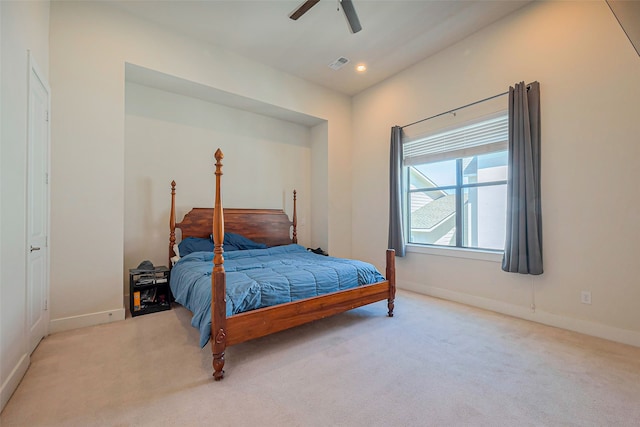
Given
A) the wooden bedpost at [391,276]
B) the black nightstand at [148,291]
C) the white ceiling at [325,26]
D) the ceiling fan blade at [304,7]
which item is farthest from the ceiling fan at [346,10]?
the black nightstand at [148,291]

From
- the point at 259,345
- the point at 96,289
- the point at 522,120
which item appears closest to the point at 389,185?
the point at 522,120

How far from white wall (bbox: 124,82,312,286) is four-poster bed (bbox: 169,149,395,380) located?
22 centimetres

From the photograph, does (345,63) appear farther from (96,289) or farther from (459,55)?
(96,289)

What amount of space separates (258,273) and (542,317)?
2979mm

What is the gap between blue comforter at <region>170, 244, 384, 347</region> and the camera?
85.7 inches

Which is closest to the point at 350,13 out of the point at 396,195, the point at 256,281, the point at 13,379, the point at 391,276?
the point at 396,195

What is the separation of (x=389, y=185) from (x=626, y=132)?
2.57 metres

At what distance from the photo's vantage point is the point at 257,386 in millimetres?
1838

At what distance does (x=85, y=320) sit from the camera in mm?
2834

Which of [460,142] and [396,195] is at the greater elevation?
[460,142]

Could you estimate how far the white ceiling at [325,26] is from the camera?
3023 mm

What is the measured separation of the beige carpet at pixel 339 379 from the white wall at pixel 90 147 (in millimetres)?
443

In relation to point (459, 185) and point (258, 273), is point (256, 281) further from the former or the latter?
point (459, 185)

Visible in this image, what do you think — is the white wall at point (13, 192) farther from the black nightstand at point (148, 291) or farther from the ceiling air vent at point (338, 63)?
the ceiling air vent at point (338, 63)
